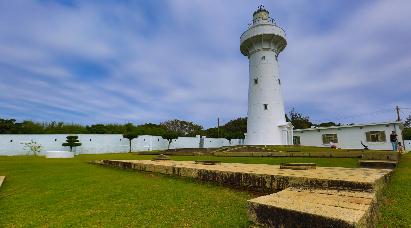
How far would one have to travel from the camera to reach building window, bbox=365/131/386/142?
26.7 m

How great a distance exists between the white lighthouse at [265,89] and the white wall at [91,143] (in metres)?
14.9

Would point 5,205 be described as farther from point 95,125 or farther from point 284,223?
point 95,125

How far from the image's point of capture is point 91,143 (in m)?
30.8

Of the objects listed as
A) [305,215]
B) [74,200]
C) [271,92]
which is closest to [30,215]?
[74,200]

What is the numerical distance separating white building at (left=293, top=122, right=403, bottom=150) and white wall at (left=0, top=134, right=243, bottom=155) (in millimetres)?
19979

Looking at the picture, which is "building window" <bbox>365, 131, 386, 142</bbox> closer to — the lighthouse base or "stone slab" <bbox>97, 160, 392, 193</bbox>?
the lighthouse base

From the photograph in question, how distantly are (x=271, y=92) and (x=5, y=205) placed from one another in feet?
90.6

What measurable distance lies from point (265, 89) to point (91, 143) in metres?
22.2

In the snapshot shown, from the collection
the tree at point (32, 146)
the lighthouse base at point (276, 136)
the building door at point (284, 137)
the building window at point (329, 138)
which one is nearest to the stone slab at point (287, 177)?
the lighthouse base at point (276, 136)

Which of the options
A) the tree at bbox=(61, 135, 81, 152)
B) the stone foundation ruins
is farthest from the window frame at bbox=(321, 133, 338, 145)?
the stone foundation ruins

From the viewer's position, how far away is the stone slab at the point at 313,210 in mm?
1601

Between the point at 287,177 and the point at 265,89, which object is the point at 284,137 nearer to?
the point at 265,89

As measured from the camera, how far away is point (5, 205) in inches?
142

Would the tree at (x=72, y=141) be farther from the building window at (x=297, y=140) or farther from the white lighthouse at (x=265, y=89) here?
the building window at (x=297, y=140)
